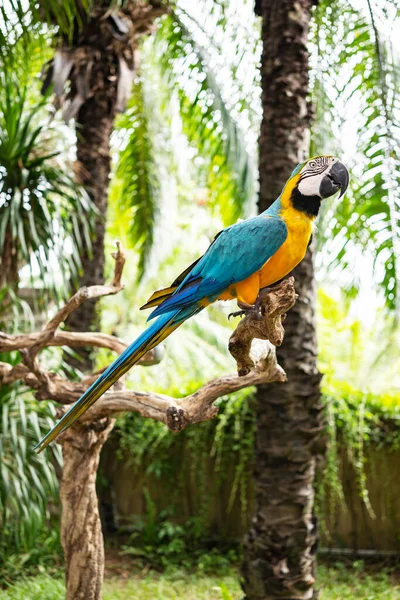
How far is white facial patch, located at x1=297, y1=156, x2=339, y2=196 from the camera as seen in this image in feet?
5.16

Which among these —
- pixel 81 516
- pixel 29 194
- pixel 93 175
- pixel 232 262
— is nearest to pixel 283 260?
pixel 232 262

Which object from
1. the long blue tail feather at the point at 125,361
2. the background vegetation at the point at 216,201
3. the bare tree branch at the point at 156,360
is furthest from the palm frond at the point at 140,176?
the long blue tail feather at the point at 125,361

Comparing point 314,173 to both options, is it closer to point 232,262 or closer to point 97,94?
point 232,262

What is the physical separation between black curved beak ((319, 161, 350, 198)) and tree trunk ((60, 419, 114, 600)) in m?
1.23

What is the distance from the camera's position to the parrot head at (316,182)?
5.12 ft

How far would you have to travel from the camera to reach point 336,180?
156 cm

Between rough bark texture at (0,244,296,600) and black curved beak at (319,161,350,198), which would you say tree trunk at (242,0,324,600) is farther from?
black curved beak at (319,161,350,198)

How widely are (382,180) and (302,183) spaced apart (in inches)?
82.6

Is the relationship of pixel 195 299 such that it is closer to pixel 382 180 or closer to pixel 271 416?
pixel 271 416

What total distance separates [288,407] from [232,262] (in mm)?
1447

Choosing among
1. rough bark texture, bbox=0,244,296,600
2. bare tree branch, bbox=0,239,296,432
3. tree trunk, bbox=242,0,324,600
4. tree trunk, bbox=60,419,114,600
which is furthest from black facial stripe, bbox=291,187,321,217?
tree trunk, bbox=242,0,324,600

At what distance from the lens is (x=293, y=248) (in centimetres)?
162

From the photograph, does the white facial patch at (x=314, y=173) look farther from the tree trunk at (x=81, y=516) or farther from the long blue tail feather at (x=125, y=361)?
the tree trunk at (x=81, y=516)

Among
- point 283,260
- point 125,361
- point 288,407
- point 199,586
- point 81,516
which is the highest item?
point 283,260
